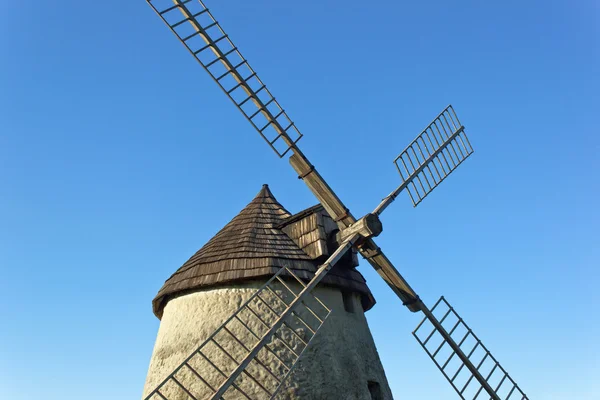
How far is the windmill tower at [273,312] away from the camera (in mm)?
6840

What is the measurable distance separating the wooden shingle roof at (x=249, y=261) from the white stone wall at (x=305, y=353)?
0.16m

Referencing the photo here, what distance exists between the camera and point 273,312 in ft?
23.0

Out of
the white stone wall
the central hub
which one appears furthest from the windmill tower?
the central hub

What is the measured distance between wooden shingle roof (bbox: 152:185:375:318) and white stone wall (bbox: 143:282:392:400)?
162mm

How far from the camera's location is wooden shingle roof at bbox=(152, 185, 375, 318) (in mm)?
7328

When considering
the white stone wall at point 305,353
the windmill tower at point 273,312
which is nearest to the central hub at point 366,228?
the windmill tower at point 273,312

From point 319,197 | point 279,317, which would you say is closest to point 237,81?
point 319,197

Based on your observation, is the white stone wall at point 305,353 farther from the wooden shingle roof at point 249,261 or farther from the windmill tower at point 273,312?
the wooden shingle roof at point 249,261

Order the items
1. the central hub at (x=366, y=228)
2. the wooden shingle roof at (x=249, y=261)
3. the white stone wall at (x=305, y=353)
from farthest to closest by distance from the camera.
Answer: the central hub at (x=366, y=228) → the wooden shingle roof at (x=249, y=261) → the white stone wall at (x=305, y=353)

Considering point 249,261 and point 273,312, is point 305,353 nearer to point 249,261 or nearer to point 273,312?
point 273,312

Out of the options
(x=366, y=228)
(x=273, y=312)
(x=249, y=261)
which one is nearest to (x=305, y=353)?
(x=273, y=312)

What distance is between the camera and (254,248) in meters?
7.68

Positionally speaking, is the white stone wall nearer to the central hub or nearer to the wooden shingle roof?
the wooden shingle roof

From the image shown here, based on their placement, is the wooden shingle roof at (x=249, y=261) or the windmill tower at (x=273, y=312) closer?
the windmill tower at (x=273, y=312)
